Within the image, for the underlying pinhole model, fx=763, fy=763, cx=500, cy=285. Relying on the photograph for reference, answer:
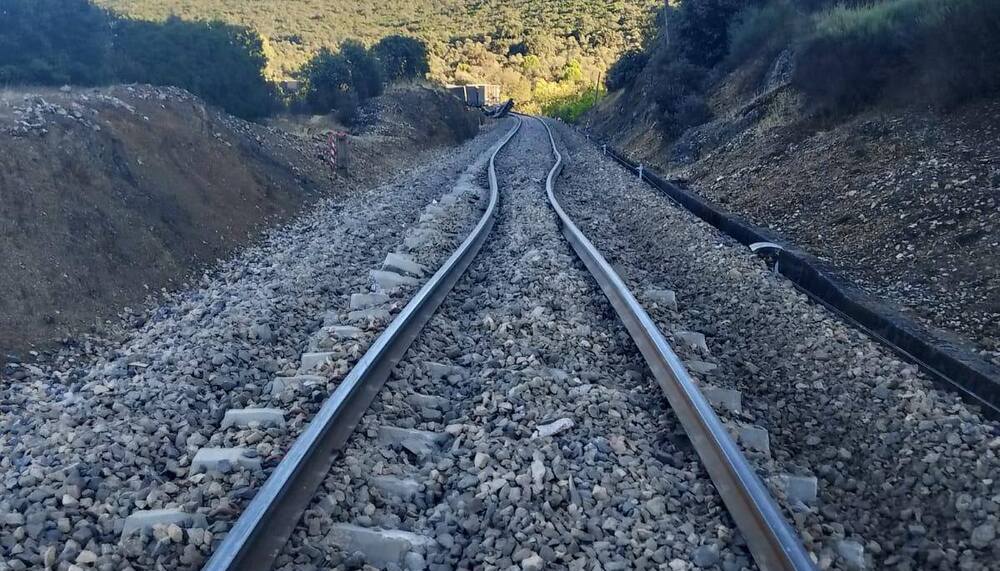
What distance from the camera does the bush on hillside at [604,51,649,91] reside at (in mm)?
43469

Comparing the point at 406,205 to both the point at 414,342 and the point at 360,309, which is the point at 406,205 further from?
the point at 414,342

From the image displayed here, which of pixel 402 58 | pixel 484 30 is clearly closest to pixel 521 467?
pixel 402 58

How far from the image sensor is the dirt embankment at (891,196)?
25.3 feet

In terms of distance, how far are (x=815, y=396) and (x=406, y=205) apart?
8855 mm

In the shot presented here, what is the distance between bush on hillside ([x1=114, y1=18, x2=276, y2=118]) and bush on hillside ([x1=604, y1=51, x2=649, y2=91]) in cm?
2423

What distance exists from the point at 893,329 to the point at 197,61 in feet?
69.6

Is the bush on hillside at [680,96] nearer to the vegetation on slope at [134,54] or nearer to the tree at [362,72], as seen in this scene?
the vegetation on slope at [134,54]

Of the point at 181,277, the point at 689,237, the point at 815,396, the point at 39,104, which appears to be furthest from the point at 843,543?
the point at 39,104

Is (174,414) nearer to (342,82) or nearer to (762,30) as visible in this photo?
(762,30)

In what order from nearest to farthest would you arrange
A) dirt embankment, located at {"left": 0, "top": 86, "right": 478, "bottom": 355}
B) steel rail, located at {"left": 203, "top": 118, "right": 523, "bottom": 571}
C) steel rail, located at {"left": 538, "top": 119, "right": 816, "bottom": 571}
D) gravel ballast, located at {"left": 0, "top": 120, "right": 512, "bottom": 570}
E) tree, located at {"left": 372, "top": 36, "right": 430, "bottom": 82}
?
steel rail, located at {"left": 203, "top": 118, "right": 523, "bottom": 571} → steel rail, located at {"left": 538, "top": 119, "right": 816, "bottom": 571} → gravel ballast, located at {"left": 0, "top": 120, "right": 512, "bottom": 570} → dirt embankment, located at {"left": 0, "top": 86, "right": 478, "bottom": 355} → tree, located at {"left": 372, "top": 36, "right": 430, "bottom": 82}

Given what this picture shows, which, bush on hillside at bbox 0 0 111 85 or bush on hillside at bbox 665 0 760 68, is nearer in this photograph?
bush on hillside at bbox 0 0 111 85

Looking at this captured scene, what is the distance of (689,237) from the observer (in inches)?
421

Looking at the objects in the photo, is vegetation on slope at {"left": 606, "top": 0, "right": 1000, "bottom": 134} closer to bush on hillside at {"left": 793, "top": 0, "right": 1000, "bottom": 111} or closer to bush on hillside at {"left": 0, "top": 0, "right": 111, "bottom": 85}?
bush on hillside at {"left": 793, "top": 0, "right": 1000, "bottom": 111}

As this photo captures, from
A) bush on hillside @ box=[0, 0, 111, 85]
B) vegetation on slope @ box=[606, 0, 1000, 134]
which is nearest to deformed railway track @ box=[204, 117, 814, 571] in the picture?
vegetation on slope @ box=[606, 0, 1000, 134]
